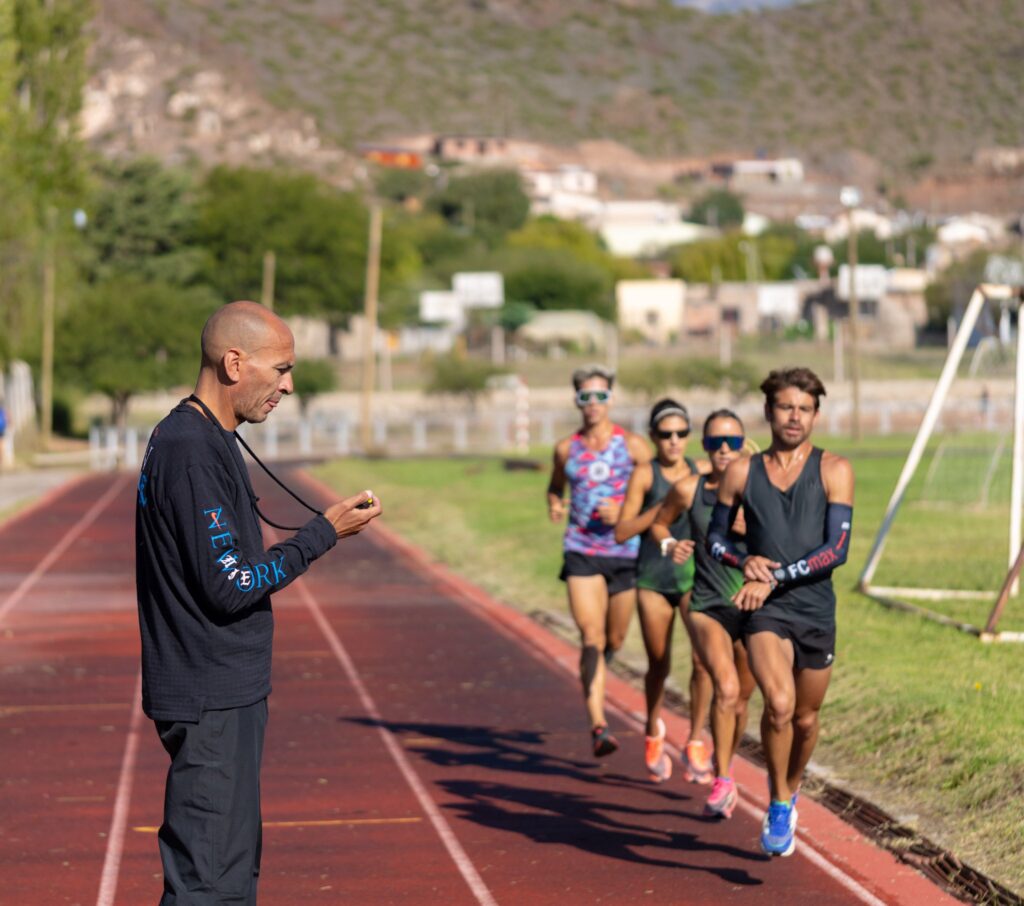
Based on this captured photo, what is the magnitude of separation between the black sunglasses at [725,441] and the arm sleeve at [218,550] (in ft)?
14.3

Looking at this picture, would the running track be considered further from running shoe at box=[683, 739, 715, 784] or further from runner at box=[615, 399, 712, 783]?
runner at box=[615, 399, 712, 783]

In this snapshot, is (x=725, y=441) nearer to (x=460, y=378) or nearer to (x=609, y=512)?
(x=609, y=512)

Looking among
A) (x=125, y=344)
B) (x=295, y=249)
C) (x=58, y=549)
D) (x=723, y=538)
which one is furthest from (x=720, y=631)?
(x=295, y=249)

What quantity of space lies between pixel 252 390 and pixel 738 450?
439cm

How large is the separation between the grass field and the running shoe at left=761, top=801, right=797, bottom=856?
2.86 feet

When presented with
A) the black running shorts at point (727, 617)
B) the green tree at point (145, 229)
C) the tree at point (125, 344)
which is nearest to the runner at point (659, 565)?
the black running shorts at point (727, 617)

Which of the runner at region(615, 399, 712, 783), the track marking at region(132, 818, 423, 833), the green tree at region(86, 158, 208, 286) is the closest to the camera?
the track marking at region(132, 818, 423, 833)

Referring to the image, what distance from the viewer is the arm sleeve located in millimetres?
5117

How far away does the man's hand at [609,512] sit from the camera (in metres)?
10.4

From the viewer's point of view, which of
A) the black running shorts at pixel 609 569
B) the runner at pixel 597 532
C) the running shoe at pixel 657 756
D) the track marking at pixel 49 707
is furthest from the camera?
the track marking at pixel 49 707

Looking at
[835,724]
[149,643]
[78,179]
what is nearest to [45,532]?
[835,724]

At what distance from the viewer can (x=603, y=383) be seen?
10.5m

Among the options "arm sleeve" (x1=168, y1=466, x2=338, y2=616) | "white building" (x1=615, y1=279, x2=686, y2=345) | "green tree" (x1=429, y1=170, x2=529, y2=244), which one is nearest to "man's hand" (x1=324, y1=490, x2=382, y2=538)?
"arm sleeve" (x1=168, y1=466, x2=338, y2=616)

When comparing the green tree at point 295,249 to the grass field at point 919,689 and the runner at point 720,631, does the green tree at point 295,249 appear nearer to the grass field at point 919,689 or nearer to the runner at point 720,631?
the grass field at point 919,689
